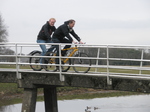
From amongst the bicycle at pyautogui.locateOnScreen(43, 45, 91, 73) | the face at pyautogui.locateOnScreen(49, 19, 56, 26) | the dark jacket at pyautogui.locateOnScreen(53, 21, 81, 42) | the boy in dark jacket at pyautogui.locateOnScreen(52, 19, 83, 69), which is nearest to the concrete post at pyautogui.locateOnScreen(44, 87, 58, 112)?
the bicycle at pyautogui.locateOnScreen(43, 45, 91, 73)

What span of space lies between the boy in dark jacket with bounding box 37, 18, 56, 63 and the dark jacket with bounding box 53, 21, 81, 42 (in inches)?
15.6

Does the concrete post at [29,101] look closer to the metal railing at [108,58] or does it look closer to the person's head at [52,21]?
the metal railing at [108,58]

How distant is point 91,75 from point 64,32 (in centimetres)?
216

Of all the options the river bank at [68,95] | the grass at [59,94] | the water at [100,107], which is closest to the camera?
the water at [100,107]

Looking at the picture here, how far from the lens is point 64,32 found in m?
14.0

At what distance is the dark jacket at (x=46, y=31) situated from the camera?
48.0ft

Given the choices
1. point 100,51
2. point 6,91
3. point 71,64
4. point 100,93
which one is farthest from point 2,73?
point 100,93

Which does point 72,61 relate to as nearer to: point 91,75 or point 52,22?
point 91,75

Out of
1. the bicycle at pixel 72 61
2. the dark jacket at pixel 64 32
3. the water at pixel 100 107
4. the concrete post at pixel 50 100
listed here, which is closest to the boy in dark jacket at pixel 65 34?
the dark jacket at pixel 64 32

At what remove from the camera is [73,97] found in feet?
127

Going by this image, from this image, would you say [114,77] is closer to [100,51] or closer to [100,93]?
[100,51]

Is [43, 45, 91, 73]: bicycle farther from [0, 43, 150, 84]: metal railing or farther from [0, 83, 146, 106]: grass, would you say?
[0, 83, 146, 106]: grass

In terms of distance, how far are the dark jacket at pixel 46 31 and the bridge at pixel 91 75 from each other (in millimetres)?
514

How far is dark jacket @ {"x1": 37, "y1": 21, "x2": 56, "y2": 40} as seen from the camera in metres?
14.6
